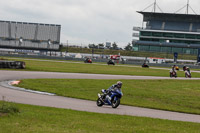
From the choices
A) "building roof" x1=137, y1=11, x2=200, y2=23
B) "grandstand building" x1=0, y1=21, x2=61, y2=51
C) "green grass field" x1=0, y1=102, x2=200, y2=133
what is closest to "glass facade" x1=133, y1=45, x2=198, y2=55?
"building roof" x1=137, y1=11, x2=200, y2=23

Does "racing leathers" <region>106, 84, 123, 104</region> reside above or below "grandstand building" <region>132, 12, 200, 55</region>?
below

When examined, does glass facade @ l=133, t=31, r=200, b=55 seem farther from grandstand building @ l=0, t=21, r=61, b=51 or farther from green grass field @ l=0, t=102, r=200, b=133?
green grass field @ l=0, t=102, r=200, b=133

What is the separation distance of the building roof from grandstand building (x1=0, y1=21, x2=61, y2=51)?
29753 mm

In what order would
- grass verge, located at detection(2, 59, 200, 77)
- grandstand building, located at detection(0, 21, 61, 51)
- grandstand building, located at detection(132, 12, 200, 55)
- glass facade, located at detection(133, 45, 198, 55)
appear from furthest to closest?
1. grandstand building, located at detection(132, 12, 200, 55)
2. glass facade, located at detection(133, 45, 198, 55)
3. grandstand building, located at detection(0, 21, 61, 51)
4. grass verge, located at detection(2, 59, 200, 77)

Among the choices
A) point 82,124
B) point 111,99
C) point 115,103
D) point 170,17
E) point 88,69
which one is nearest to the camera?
point 82,124

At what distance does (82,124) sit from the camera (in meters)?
10.8

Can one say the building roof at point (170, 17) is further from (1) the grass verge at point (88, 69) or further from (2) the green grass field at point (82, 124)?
(2) the green grass field at point (82, 124)

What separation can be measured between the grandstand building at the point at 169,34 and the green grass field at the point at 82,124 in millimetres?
111398

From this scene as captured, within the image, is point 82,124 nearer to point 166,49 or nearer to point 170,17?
point 166,49

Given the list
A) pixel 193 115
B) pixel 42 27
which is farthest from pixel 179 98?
pixel 42 27

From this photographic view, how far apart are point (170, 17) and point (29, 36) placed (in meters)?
45.5

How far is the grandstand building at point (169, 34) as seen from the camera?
406 feet

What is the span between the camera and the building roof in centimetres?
12482

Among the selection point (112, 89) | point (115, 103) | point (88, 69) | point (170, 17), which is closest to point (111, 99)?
point (115, 103)
